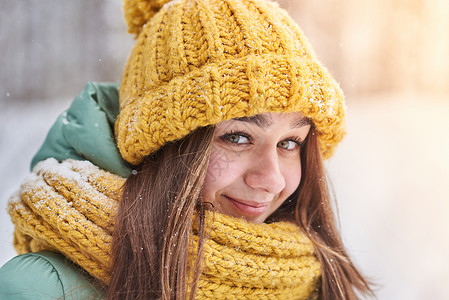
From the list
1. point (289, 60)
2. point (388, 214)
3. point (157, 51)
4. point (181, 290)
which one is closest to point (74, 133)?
point (157, 51)

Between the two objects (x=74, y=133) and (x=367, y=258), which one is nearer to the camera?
(x=74, y=133)

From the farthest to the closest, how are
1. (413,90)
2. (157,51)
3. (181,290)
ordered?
(413,90) → (157,51) → (181,290)

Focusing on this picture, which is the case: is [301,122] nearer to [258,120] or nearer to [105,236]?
[258,120]

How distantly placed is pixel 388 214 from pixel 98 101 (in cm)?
228

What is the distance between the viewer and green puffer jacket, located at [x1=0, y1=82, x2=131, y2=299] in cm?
115

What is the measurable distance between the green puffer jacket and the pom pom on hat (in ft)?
0.90

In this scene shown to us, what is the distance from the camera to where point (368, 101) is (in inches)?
147

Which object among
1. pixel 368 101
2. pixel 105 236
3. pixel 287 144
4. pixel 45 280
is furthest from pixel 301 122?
pixel 368 101

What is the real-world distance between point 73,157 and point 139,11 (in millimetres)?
573

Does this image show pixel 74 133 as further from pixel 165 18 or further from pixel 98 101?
pixel 165 18

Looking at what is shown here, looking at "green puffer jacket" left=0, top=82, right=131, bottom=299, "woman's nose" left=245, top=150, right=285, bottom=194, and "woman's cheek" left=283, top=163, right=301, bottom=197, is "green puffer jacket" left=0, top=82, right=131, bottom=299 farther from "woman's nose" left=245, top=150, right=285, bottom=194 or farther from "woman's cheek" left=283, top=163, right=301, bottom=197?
"woman's cheek" left=283, top=163, right=301, bottom=197

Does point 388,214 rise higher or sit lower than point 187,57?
lower

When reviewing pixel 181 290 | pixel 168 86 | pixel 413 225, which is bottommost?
pixel 413 225

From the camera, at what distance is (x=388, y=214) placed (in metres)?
3.03
